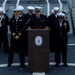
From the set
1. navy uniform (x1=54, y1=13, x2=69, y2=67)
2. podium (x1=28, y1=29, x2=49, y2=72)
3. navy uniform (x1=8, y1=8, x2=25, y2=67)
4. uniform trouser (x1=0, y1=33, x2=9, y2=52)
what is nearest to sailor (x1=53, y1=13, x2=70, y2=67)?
navy uniform (x1=54, y1=13, x2=69, y2=67)

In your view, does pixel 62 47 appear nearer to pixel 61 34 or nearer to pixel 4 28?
pixel 61 34

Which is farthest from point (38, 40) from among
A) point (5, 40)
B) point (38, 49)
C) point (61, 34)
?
point (5, 40)

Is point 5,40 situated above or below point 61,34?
below

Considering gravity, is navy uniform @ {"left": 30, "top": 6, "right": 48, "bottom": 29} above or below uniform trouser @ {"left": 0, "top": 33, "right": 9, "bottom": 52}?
above

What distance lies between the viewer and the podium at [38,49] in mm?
10273

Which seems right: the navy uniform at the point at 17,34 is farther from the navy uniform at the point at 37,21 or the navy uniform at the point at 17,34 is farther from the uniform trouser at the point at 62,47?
the uniform trouser at the point at 62,47

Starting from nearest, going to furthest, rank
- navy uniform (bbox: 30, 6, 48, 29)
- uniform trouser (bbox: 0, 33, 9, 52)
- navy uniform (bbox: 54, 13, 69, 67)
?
1. navy uniform (bbox: 30, 6, 48, 29)
2. navy uniform (bbox: 54, 13, 69, 67)
3. uniform trouser (bbox: 0, 33, 9, 52)

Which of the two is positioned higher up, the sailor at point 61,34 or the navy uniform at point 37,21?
the navy uniform at point 37,21

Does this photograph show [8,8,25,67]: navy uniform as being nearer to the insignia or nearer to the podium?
the podium

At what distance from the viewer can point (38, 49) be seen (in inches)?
408

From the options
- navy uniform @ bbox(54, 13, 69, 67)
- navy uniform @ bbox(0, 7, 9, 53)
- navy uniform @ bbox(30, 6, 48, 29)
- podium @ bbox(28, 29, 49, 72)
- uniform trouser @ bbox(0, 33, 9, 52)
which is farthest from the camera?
uniform trouser @ bbox(0, 33, 9, 52)

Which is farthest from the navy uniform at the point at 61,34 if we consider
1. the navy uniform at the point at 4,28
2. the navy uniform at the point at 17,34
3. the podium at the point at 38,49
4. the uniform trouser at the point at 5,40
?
the uniform trouser at the point at 5,40

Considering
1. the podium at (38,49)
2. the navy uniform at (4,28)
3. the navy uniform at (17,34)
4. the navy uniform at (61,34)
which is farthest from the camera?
the navy uniform at (4,28)

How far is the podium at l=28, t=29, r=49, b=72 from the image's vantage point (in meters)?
10.3
